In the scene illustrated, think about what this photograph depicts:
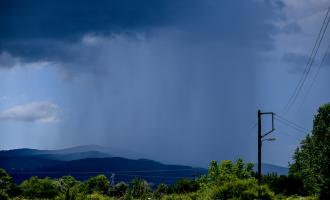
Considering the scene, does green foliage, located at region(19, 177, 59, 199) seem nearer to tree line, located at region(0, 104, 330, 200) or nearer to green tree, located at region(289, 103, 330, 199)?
tree line, located at region(0, 104, 330, 200)

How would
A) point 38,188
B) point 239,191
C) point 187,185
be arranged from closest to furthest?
point 239,191 → point 38,188 → point 187,185

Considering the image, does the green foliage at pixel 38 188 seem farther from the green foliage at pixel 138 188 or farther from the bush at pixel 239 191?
the green foliage at pixel 138 188

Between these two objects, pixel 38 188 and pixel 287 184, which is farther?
pixel 38 188

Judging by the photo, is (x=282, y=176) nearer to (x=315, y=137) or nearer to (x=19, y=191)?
(x=315, y=137)

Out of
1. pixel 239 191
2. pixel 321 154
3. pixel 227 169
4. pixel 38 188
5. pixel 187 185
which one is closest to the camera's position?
pixel 239 191

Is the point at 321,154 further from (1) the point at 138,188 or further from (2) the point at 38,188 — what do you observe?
(2) the point at 38,188

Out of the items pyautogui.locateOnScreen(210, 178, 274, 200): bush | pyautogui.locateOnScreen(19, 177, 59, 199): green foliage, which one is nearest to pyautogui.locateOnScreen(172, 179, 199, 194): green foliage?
pyautogui.locateOnScreen(19, 177, 59, 199): green foliage

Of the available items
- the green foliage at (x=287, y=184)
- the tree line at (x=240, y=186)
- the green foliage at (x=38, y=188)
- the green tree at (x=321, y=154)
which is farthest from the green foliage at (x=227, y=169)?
the green foliage at (x=38, y=188)

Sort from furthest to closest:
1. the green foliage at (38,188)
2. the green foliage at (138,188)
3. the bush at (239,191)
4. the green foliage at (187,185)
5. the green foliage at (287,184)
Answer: the green foliage at (187,185) < the green foliage at (287,184) < the green foliage at (38,188) < the bush at (239,191) < the green foliage at (138,188)

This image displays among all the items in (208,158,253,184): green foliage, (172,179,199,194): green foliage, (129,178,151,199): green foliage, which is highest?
(208,158,253,184): green foliage

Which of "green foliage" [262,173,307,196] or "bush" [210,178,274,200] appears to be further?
"green foliage" [262,173,307,196]

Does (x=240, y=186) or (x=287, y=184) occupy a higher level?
(x=287, y=184)

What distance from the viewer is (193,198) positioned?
5109cm

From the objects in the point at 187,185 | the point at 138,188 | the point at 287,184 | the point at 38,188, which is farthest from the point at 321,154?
the point at 187,185
